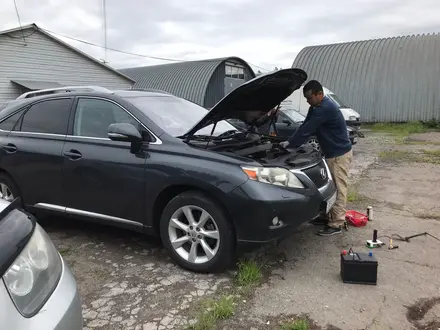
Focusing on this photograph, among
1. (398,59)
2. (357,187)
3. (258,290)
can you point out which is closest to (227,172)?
(258,290)

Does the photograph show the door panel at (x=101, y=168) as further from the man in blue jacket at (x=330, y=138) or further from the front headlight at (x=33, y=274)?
the front headlight at (x=33, y=274)

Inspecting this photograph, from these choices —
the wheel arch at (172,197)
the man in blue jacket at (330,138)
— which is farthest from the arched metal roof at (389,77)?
the wheel arch at (172,197)

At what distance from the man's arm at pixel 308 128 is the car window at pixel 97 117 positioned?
1.77m

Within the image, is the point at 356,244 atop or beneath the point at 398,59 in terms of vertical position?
beneath

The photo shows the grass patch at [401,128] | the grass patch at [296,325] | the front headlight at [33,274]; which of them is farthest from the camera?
the grass patch at [401,128]

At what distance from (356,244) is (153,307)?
2391 millimetres

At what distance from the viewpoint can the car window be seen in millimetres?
4301

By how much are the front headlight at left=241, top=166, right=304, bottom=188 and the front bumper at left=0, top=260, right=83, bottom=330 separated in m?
1.87

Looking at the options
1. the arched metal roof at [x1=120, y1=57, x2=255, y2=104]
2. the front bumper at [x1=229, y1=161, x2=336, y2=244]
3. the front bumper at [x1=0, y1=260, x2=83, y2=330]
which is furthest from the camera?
the arched metal roof at [x1=120, y1=57, x2=255, y2=104]

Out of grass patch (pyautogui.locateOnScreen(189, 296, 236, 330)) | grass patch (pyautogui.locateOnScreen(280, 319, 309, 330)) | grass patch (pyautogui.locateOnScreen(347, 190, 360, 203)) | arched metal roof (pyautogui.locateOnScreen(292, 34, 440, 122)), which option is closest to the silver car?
grass patch (pyautogui.locateOnScreen(189, 296, 236, 330))

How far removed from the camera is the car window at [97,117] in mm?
4301

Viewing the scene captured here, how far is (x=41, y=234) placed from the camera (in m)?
2.04

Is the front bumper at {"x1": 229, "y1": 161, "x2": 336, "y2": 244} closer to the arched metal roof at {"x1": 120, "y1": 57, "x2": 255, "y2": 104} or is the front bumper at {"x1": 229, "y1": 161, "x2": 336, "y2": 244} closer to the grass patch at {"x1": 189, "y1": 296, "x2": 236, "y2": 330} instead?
the grass patch at {"x1": 189, "y1": 296, "x2": 236, "y2": 330}

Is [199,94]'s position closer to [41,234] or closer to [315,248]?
[315,248]
